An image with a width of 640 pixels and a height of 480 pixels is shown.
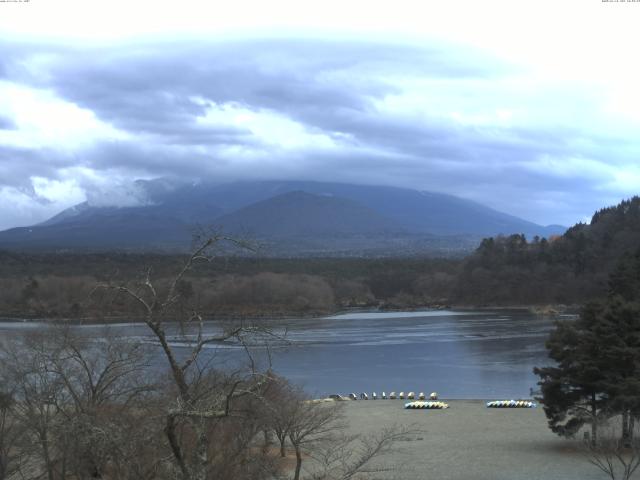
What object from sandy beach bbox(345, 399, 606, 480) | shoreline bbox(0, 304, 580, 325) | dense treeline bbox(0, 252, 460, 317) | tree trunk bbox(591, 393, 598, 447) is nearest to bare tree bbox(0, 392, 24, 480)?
sandy beach bbox(345, 399, 606, 480)

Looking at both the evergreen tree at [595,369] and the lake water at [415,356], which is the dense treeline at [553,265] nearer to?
the lake water at [415,356]

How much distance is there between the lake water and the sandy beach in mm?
4193

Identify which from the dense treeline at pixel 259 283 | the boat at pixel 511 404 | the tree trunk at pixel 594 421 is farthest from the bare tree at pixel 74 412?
the dense treeline at pixel 259 283

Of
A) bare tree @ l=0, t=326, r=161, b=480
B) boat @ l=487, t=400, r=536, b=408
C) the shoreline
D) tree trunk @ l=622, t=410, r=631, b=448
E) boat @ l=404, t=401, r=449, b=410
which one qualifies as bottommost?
the shoreline

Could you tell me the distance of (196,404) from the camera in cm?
741

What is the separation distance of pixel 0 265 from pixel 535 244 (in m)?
72.3

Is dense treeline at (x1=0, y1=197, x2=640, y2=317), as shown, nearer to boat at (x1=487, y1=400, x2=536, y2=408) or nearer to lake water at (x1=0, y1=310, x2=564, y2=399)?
lake water at (x1=0, y1=310, x2=564, y2=399)

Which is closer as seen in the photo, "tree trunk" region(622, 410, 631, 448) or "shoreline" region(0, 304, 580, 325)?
"tree trunk" region(622, 410, 631, 448)

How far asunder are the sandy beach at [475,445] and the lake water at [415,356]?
13.8ft

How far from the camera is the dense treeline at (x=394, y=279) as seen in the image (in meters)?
90.2

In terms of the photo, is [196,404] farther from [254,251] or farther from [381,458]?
[381,458]

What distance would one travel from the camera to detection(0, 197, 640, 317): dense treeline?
90188mm

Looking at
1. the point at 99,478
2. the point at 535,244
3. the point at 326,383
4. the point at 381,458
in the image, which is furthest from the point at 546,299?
the point at 99,478

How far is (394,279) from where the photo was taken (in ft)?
397
